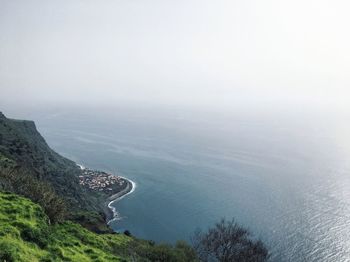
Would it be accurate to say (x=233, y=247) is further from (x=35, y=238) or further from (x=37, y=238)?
(x=35, y=238)

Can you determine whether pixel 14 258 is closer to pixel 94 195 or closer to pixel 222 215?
pixel 222 215

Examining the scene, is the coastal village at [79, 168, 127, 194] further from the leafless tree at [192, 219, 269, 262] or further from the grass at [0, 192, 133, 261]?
the grass at [0, 192, 133, 261]

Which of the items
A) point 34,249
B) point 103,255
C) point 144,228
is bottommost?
point 144,228

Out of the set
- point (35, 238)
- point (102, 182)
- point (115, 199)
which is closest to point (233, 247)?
point (35, 238)

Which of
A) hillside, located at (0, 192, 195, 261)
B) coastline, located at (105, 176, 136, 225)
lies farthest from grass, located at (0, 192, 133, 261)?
coastline, located at (105, 176, 136, 225)

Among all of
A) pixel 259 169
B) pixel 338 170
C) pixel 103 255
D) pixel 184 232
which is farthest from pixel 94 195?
pixel 338 170
